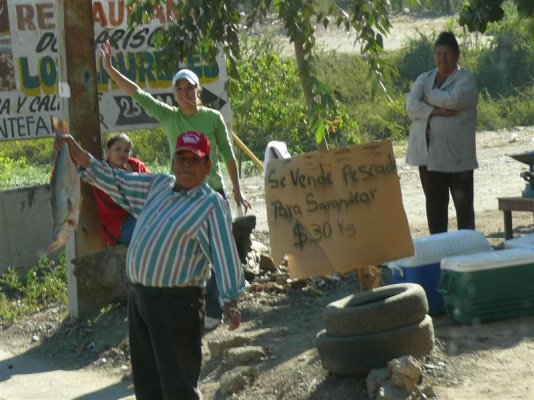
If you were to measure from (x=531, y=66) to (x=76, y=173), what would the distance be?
25.6 meters

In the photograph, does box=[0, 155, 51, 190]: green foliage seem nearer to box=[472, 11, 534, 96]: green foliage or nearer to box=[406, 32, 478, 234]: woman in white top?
box=[406, 32, 478, 234]: woman in white top

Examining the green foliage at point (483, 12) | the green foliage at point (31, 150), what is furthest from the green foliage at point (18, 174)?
the green foliage at point (483, 12)

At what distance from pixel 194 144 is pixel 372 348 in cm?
169

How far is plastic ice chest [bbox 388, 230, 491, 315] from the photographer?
7863 millimetres

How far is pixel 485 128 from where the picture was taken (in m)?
25.2

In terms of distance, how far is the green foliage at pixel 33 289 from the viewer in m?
10.9

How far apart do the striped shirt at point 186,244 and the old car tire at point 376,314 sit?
1203mm

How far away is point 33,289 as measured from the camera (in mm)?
11188

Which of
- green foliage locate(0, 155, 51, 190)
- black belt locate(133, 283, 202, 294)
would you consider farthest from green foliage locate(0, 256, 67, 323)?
black belt locate(133, 283, 202, 294)

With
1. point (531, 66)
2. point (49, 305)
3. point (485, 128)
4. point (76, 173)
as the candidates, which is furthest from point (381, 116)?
point (76, 173)

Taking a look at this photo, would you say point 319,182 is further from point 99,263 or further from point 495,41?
point 495,41

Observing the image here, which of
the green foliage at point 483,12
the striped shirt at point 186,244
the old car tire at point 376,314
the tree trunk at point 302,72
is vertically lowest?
the old car tire at point 376,314

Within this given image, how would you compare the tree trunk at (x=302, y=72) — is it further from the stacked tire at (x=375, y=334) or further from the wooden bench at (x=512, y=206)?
the stacked tire at (x=375, y=334)

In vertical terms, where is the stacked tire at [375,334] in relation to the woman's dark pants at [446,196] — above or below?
below
